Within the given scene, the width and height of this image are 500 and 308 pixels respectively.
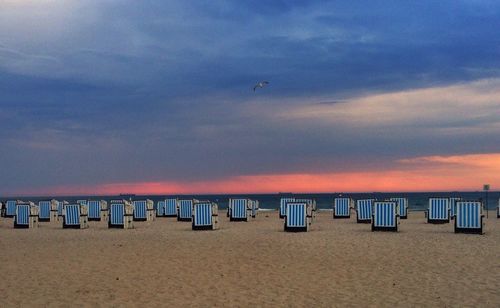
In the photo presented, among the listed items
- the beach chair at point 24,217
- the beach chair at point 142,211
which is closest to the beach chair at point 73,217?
the beach chair at point 24,217

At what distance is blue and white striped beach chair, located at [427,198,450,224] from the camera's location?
22.8m

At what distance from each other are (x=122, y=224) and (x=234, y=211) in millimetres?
5997

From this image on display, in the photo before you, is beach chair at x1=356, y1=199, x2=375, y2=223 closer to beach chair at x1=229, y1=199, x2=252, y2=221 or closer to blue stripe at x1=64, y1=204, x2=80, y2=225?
beach chair at x1=229, y1=199, x2=252, y2=221

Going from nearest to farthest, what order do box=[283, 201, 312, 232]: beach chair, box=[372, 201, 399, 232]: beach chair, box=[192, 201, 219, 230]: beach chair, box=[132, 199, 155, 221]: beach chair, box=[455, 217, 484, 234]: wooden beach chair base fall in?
box=[455, 217, 484, 234]: wooden beach chair base → box=[372, 201, 399, 232]: beach chair → box=[283, 201, 312, 232]: beach chair → box=[192, 201, 219, 230]: beach chair → box=[132, 199, 155, 221]: beach chair

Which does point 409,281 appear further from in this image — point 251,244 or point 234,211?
point 234,211

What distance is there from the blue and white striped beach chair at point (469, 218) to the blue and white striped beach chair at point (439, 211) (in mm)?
5289

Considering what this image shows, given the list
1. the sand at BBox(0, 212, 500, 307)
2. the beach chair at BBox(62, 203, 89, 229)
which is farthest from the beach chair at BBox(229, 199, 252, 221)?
the sand at BBox(0, 212, 500, 307)

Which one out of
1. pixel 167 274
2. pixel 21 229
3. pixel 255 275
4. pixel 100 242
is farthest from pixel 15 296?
pixel 21 229

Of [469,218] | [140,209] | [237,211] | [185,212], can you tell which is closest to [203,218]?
[237,211]

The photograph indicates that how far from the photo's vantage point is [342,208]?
90.1 ft

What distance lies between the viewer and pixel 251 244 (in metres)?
14.9

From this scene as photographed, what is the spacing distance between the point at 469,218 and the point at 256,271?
942 centimetres

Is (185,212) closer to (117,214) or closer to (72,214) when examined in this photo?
(117,214)

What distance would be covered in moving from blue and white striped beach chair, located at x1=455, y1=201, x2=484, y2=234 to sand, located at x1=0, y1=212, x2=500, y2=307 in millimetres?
499
